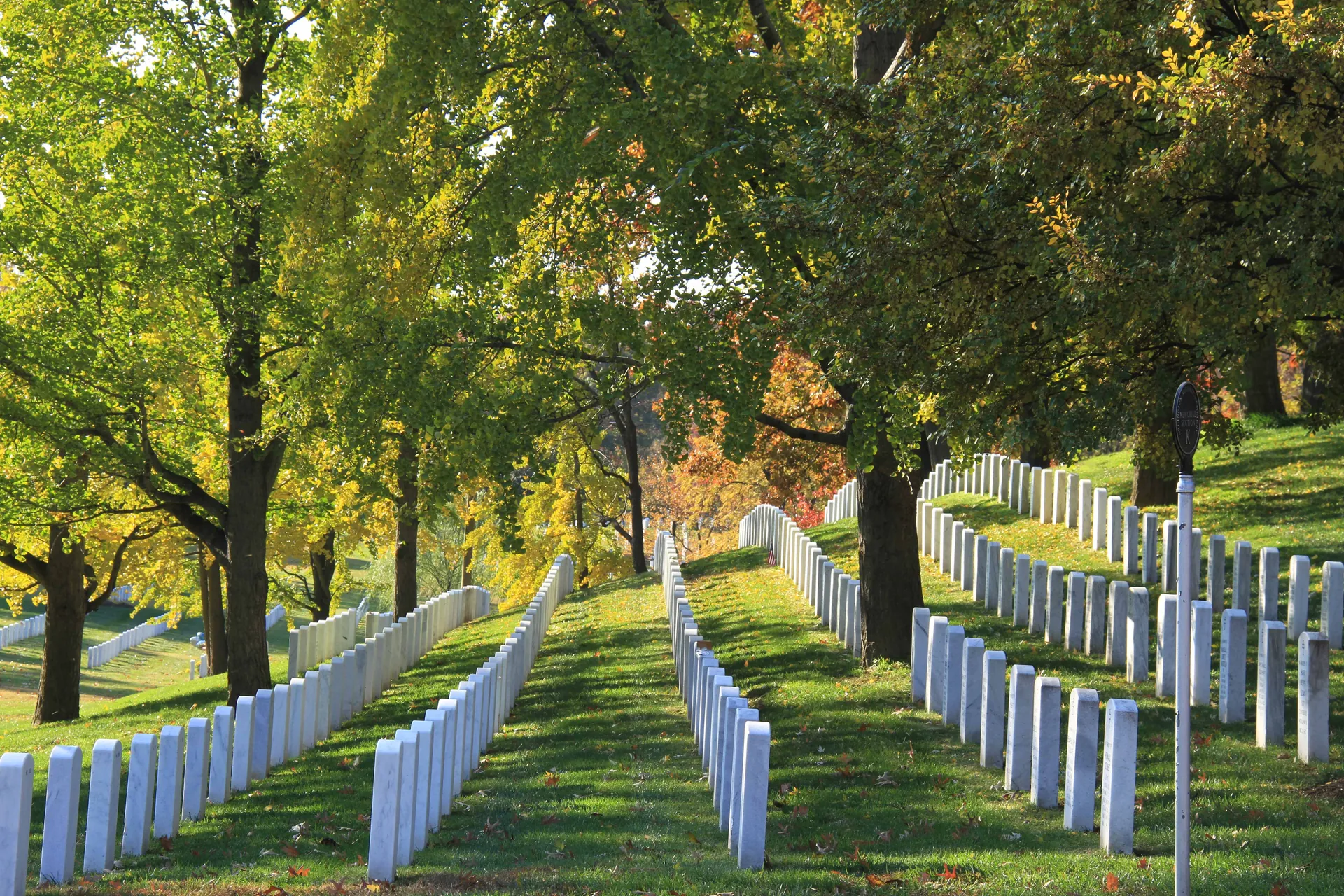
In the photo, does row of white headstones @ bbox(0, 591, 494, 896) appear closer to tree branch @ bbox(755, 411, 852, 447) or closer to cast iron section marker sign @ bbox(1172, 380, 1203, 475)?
tree branch @ bbox(755, 411, 852, 447)

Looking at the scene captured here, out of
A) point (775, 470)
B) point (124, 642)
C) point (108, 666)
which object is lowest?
point (108, 666)

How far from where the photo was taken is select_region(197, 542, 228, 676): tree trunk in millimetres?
25094

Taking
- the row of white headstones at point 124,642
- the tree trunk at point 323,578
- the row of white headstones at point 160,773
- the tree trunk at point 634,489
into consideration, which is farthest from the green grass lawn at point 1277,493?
the row of white headstones at point 124,642

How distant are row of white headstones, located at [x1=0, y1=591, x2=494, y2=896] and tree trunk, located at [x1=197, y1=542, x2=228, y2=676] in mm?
12977

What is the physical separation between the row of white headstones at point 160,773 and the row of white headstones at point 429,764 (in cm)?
125

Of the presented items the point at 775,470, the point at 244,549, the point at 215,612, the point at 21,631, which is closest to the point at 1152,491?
the point at 244,549

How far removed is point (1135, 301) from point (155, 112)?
11.6 meters

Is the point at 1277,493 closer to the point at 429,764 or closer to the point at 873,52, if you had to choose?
the point at 873,52

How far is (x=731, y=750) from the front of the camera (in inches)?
304

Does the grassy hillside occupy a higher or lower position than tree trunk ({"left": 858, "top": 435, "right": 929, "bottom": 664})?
lower

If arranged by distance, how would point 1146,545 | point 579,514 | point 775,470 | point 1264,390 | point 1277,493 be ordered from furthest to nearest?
point 579,514, point 775,470, point 1264,390, point 1277,493, point 1146,545

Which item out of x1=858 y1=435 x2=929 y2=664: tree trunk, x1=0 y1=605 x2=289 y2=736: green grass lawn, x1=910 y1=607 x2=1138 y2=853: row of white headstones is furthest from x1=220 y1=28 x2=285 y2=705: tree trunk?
x1=910 y1=607 x2=1138 y2=853: row of white headstones

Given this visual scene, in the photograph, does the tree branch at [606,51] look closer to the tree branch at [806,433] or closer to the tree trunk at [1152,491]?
the tree branch at [806,433]

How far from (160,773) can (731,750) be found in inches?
143
